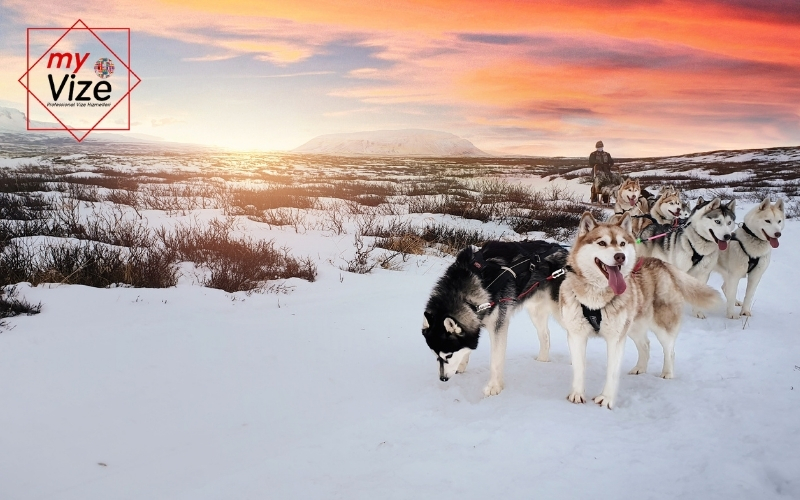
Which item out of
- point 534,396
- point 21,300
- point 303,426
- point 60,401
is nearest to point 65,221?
point 21,300

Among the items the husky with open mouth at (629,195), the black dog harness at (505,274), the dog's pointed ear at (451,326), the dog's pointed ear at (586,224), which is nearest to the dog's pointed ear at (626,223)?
the dog's pointed ear at (586,224)

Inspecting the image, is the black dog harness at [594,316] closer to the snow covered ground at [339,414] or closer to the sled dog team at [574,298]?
the sled dog team at [574,298]

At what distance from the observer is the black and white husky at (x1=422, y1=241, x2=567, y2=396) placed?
3600mm

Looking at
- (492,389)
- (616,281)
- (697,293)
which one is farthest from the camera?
(697,293)

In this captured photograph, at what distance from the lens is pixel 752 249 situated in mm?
5750

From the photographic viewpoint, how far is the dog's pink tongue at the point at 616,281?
320cm

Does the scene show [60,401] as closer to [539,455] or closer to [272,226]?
[539,455]

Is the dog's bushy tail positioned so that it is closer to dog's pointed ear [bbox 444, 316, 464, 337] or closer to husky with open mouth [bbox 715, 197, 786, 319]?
dog's pointed ear [bbox 444, 316, 464, 337]

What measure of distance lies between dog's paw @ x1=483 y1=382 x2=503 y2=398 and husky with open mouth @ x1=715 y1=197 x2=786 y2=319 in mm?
3890

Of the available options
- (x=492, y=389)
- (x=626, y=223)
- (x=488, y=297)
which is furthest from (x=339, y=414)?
(x=626, y=223)

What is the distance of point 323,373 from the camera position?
4051 mm

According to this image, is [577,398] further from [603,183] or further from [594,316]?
[603,183]

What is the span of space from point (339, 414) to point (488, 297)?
147 centimetres

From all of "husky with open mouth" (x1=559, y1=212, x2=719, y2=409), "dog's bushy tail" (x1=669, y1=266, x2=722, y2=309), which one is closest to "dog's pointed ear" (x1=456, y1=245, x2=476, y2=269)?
"husky with open mouth" (x1=559, y1=212, x2=719, y2=409)
